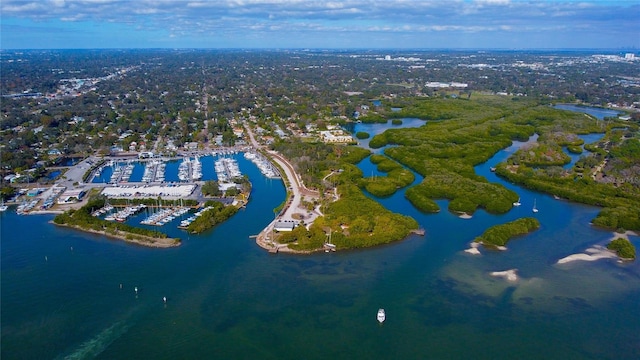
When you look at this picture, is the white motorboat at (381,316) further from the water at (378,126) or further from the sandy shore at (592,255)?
the water at (378,126)

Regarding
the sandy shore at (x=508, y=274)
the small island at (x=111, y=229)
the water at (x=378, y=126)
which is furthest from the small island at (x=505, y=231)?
the water at (x=378, y=126)

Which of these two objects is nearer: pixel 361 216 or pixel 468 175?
pixel 361 216

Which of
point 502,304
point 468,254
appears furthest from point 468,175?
point 502,304

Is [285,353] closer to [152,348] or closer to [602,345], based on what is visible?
[152,348]

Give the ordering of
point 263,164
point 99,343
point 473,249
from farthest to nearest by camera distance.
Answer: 1. point 263,164
2. point 473,249
3. point 99,343

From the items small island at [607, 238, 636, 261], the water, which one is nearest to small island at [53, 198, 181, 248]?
small island at [607, 238, 636, 261]

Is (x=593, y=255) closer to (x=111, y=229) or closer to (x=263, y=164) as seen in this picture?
(x=263, y=164)

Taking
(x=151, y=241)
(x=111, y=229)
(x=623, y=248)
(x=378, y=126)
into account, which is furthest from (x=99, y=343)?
(x=378, y=126)
